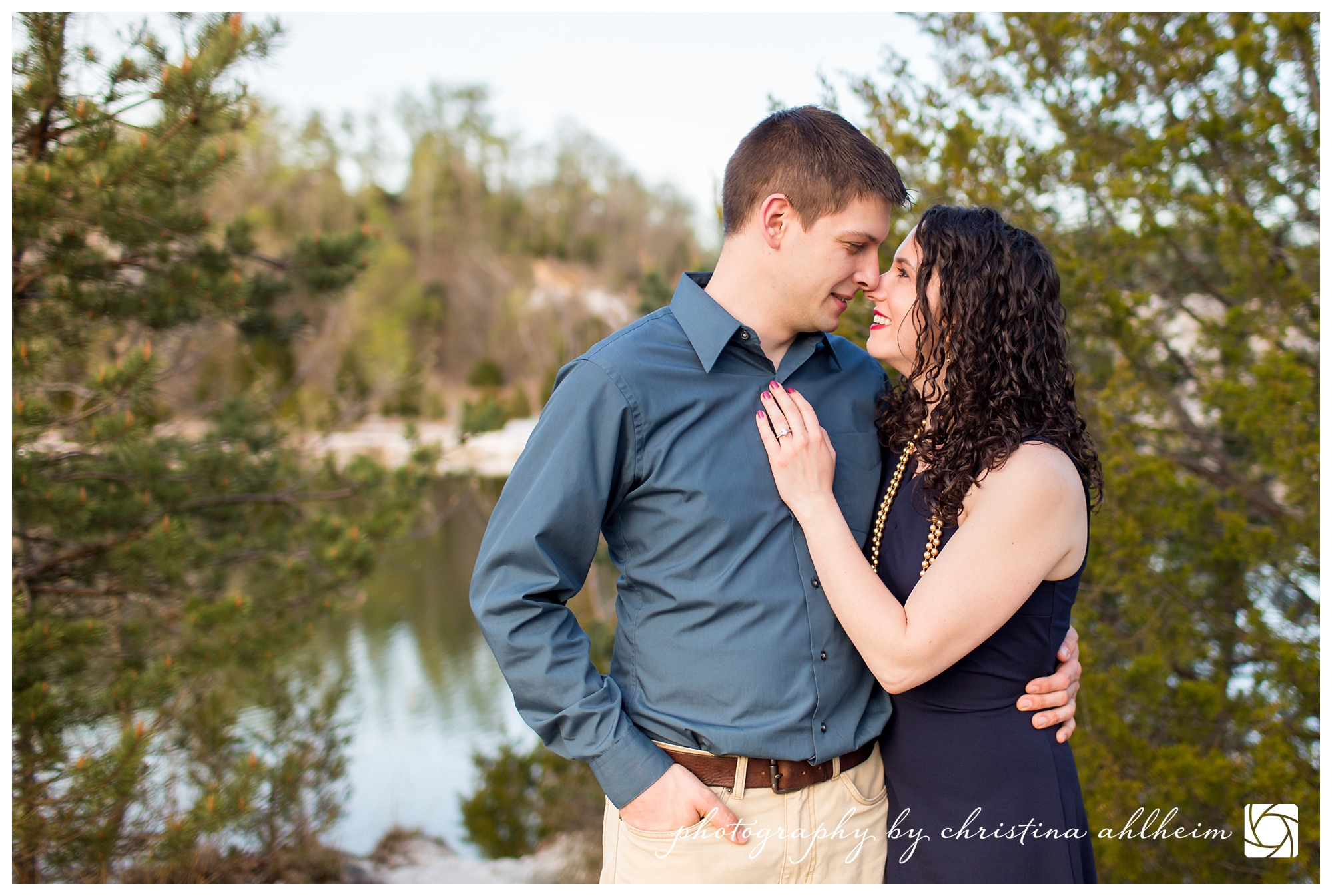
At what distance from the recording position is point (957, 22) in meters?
3.62

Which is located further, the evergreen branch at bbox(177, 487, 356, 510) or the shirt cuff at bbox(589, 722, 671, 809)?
the evergreen branch at bbox(177, 487, 356, 510)

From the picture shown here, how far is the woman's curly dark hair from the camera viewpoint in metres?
1.72

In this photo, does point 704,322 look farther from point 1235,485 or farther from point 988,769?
point 1235,485

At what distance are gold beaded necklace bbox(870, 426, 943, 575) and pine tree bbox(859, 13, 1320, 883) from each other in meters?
1.49

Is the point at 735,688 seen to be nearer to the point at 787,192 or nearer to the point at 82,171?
the point at 787,192

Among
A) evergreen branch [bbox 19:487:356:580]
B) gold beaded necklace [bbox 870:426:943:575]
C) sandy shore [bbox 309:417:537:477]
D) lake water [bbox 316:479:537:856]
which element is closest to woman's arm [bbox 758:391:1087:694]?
gold beaded necklace [bbox 870:426:943:575]

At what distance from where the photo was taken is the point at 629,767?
156 cm

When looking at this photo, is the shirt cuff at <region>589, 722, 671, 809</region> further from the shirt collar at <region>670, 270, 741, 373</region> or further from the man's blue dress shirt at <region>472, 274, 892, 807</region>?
the shirt collar at <region>670, 270, 741, 373</region>

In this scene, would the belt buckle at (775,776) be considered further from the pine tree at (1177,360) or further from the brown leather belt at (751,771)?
the pine tree at (1177,360)

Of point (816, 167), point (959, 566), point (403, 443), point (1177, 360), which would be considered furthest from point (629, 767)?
point (403, 443)

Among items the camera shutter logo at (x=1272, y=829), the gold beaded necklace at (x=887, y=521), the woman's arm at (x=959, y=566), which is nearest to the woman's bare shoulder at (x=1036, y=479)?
the woman's arm at (x=959, y=566)

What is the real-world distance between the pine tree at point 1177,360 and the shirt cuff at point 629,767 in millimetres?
2075

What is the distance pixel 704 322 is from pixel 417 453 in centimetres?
352

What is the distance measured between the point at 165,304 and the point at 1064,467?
13.0 ft
